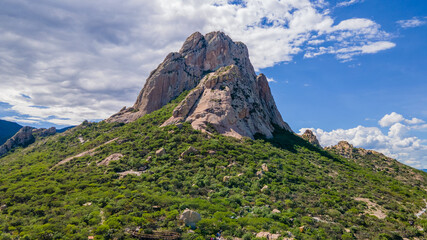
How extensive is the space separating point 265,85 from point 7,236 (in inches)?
4225

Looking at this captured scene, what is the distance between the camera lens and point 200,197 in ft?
111

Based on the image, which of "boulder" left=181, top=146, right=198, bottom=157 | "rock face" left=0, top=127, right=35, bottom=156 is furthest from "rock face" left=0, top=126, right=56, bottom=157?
"boulder" left=181, top=146, right=198, bottom=157

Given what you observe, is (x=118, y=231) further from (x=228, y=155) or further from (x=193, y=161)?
(x=228, y=155)

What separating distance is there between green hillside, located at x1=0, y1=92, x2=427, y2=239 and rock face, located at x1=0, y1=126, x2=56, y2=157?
172 ft

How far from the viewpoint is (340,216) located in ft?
103

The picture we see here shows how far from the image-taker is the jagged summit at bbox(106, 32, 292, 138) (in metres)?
72.4

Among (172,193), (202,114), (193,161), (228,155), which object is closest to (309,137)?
(202,114)

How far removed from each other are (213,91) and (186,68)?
41705mm

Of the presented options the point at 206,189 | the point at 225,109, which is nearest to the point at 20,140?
the point at 225,109

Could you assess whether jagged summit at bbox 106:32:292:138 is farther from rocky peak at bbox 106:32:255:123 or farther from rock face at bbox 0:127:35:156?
rock face at bbox 0:127:35:156

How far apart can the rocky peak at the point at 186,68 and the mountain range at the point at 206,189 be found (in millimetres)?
17898

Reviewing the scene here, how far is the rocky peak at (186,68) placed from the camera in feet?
343

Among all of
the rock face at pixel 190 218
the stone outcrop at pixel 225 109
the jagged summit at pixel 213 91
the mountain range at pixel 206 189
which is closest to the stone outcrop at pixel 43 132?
the mountain range at pixel 206 189

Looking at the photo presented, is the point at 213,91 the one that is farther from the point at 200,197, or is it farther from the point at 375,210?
the point at 375,210
